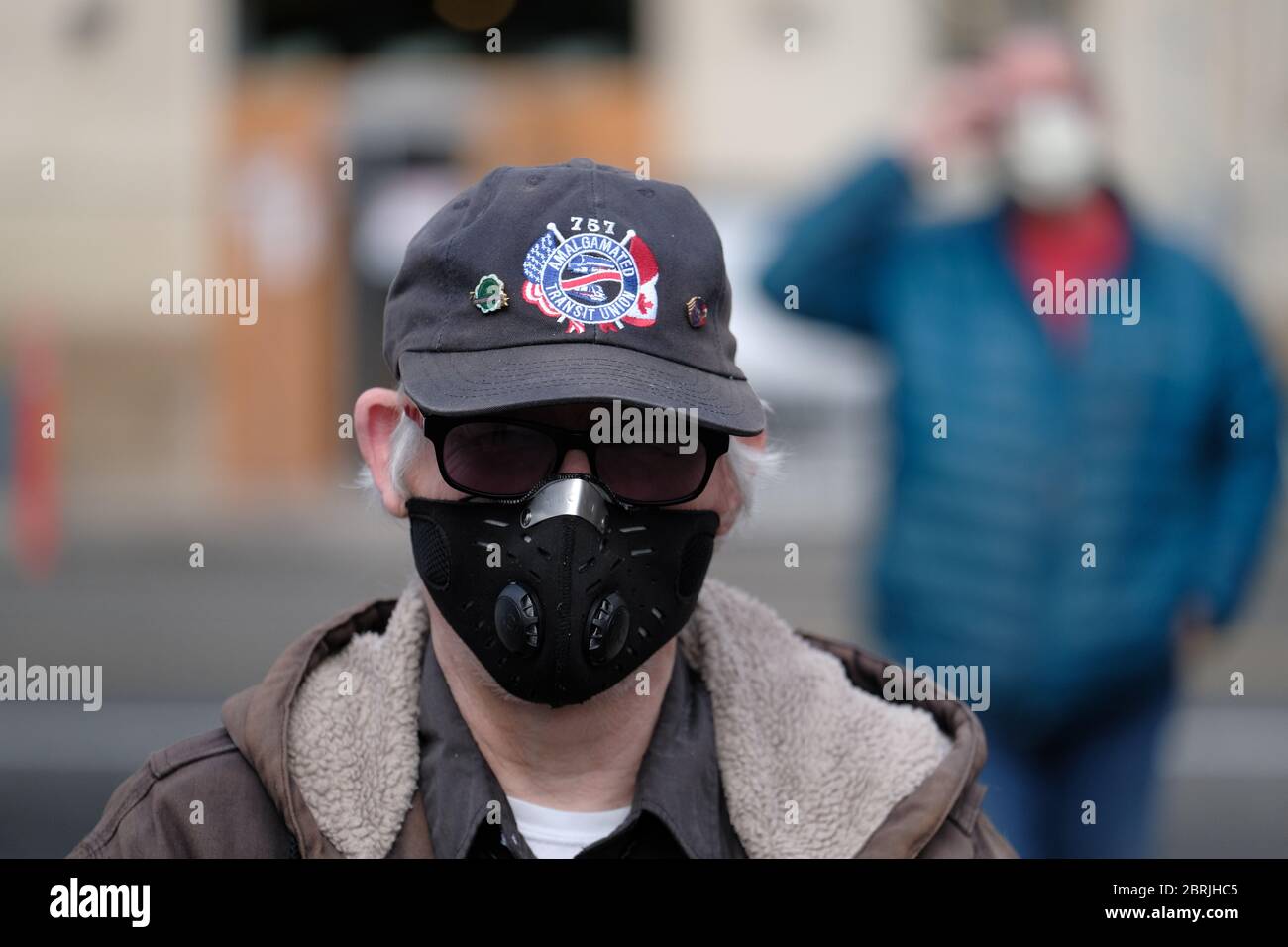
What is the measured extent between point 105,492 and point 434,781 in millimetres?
13051

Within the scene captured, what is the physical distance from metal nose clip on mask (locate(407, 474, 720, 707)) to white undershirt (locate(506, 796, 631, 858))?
0.14 metres

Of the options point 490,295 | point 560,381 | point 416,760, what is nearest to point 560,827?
point 416,760

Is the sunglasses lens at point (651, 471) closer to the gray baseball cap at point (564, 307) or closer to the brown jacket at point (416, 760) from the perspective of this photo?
the gray baseball cap at point (564, 307)

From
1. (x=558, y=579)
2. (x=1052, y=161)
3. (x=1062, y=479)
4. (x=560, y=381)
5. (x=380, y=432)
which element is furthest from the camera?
(x=1052, y=161)

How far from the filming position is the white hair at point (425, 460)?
2.23 m

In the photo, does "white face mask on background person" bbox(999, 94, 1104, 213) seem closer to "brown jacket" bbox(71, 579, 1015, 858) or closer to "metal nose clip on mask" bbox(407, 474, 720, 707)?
"brown jacket" bbox(71, 579, 1015, 858)

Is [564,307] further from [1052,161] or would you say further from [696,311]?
[1052,161]

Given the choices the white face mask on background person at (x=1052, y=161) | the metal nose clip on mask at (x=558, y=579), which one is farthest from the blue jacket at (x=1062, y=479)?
the metal nose clip on mask at (x=558, y=579)

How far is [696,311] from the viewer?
84.5 inches

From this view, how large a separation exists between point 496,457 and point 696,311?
311mm

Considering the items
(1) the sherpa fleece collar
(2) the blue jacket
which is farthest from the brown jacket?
(2) the blue jacket

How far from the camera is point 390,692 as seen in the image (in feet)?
7.23

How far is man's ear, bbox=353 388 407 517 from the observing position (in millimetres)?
2268
